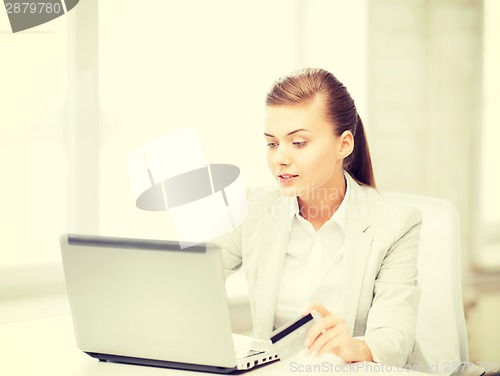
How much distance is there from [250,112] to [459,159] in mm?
1202

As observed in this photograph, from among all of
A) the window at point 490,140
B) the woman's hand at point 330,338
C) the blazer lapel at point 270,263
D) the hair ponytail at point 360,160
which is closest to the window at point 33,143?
the blazer lapel at point 270,263

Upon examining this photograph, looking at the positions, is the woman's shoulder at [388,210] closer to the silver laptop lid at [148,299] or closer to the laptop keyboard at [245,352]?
the laptop keyboard at [245,352]

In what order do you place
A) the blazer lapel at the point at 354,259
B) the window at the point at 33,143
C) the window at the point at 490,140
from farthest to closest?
the window at the point at 490,140, the window at the point at 33,143, the blazer lapel at the point at 354,259

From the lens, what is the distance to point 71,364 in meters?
1.44

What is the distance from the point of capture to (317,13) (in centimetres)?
304

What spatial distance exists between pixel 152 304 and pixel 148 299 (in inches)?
0.5

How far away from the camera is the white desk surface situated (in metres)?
1.37

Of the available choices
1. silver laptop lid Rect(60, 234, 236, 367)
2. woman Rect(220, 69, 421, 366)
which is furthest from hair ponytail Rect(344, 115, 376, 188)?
silver laptop lid Rect(60, 234, 236, 367)

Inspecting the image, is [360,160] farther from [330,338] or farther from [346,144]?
[330,338]

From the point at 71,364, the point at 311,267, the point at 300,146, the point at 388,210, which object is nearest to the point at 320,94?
the point at 300,146

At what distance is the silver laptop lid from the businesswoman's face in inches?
23.1

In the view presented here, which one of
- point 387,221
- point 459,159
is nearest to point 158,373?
point 387,221

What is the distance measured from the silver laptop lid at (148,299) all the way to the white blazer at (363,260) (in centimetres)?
47

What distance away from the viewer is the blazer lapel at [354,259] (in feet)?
5.80
